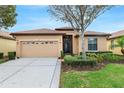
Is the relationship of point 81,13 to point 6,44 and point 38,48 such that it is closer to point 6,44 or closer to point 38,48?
point 38,48

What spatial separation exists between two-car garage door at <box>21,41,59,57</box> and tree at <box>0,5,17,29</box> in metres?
4.37

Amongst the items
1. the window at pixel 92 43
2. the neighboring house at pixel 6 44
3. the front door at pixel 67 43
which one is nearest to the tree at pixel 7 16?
the neighboring house at pixel 6 44

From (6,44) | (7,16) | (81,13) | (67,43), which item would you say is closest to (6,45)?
(6,44)

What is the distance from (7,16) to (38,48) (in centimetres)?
630

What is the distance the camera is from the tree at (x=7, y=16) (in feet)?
71.5

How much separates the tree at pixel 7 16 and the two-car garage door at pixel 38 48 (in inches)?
172

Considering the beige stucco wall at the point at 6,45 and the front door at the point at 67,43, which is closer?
the beige stucco wall at the point at 6,45

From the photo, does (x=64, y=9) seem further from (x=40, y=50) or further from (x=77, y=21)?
(x=40, y=50)

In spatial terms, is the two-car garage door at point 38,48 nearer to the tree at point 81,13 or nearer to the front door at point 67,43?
the front door at point 67,43

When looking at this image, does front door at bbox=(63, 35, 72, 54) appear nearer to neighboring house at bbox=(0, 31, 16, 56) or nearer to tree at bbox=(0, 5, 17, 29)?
neighboring house at bbox=(0, 31, 16, 56)

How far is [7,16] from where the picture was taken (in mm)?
22516

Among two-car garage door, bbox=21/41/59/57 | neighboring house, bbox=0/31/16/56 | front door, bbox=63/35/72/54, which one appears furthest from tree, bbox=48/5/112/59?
neighboring house, bbox=0/31/16/56

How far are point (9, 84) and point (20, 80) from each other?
103 cm

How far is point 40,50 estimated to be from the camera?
27.5 metres
